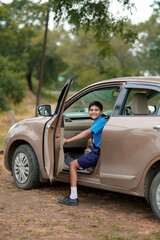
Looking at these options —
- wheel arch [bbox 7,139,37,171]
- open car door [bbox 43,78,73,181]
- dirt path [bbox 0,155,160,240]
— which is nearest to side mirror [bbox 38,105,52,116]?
open car door [bbox 43,78,73,181]

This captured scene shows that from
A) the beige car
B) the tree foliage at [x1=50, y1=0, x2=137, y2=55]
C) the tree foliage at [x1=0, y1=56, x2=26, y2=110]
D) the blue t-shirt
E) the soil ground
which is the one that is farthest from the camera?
the tree foliage at [x1=0, y1=56, x2=26, y2=110]

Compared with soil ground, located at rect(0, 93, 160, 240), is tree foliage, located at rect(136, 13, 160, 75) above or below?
above

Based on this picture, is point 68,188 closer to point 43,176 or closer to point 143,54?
point 43,176

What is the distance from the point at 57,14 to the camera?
10273 millimetres

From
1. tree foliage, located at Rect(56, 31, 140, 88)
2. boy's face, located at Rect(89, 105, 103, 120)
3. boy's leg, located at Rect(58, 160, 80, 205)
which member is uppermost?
tree foliage, located at Rect(56, 31, 140, 88)

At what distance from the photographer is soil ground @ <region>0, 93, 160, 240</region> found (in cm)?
446

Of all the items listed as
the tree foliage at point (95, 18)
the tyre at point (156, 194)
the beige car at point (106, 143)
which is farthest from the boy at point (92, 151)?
the tree foliage at point (95, 18)

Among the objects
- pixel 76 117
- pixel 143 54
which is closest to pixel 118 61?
pixel 143 54

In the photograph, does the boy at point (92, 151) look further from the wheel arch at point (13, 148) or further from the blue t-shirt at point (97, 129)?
the wheel arch at point (13, 148)

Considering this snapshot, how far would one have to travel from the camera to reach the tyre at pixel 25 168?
6.14 metres

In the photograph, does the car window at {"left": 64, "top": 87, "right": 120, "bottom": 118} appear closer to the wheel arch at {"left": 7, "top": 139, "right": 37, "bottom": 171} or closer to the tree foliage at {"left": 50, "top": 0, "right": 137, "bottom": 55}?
the wheel arch at {"left": 7, "top": 139, "right": 37, "bottom": 171}

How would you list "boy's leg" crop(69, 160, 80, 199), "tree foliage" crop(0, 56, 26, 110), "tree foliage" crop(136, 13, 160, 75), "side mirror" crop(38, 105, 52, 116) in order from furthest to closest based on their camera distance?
"tree foliage" crop(136, 13, 160, 75) < "tree foliage" crop(0, 56, 26, 110) < "side mirror" crop(38, 105, 52, 116) < "boy's leg" crop(69, 160, 80, 199)

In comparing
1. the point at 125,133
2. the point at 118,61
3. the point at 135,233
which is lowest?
the point at 135,233

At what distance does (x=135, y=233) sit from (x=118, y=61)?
43937mm
